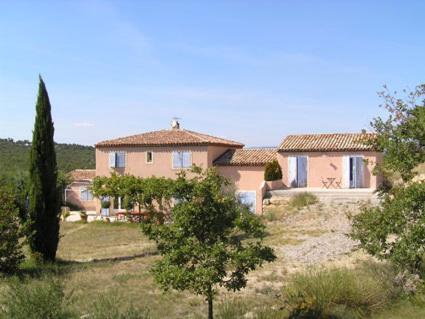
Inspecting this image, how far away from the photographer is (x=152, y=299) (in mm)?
11656

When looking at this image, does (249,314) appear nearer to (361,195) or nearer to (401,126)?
(401,126)

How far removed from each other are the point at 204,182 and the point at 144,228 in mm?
1228

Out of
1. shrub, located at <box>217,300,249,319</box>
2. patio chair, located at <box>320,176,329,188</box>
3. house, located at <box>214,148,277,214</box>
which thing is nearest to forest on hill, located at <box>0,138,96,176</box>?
house, located at <box>214,148,277,214</box>

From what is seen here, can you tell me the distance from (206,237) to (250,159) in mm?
23921

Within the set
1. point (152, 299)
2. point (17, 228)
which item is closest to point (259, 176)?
point (17, 228)

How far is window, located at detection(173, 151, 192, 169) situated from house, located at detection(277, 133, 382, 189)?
5599 millimetres

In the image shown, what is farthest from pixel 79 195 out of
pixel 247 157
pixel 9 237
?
pixel 9 237

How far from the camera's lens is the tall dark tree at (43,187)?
18422 millimetres

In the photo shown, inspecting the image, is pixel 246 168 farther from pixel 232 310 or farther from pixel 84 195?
pixel 232 310

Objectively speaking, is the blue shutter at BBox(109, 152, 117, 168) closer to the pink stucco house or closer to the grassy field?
the pink stucco house

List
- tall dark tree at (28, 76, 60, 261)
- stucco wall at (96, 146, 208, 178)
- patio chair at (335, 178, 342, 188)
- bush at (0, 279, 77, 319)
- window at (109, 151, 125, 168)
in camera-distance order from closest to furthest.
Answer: bush at (0, 279, 77, 319) → tall dark tree at (28, 76, 60, 261) → patio chair at (335, 178, 342, 188) → stucco wall at (96, 146, 208, 178) → window at (109, 151, 125, 168)

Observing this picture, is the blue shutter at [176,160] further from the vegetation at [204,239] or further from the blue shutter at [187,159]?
the vegetation at [204,239]

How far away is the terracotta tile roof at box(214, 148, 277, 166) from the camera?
31.9m

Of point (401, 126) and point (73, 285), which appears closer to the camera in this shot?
point (401, 126)
